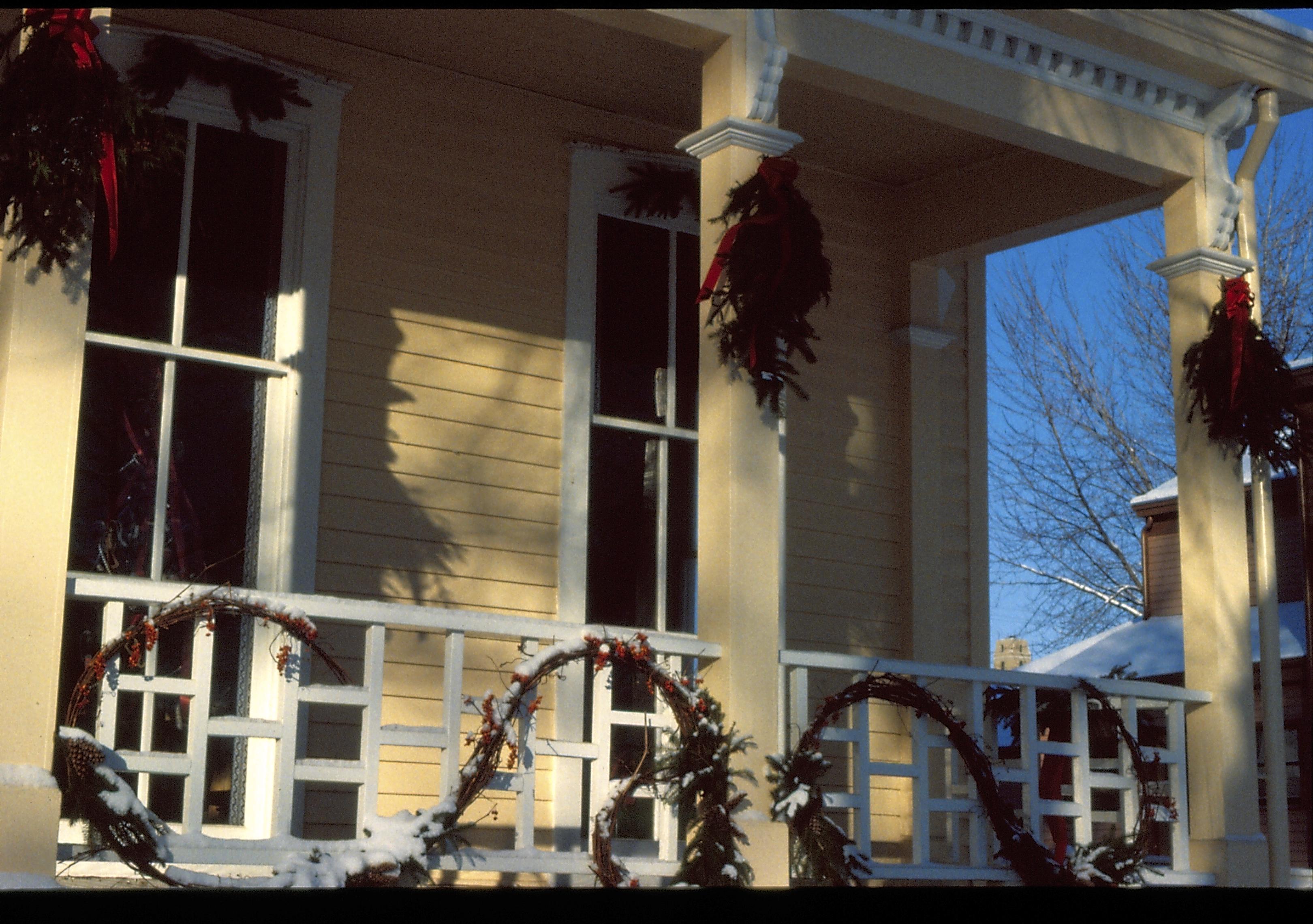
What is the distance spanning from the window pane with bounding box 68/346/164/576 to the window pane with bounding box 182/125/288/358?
294 mm

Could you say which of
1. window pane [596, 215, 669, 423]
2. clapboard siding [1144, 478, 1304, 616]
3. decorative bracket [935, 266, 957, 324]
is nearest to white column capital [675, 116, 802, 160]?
window pane [596, 215, 669, 423]

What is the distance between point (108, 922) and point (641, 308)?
424 centimetres

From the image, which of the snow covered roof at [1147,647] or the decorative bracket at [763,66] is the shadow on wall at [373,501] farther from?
the snow covered roof at [1147,647]

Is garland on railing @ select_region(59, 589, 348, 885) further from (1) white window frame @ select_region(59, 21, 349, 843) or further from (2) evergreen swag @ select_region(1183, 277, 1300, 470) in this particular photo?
(2) evergreen swag @ select_region(1183, 277, 1300, 470)

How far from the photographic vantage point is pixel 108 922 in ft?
14.0

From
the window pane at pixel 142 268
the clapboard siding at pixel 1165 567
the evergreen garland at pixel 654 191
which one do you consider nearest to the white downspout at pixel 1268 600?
the evergreen garland at pixel 654 191

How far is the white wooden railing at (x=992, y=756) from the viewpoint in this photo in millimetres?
6277

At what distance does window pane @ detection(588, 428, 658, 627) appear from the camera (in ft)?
24.6

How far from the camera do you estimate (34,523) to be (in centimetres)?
470

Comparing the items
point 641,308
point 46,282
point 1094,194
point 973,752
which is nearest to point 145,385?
point 46,282

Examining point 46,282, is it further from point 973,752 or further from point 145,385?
point 973,752

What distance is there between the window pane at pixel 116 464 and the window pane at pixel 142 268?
0.14 metres

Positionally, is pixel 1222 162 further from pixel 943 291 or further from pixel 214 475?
pixel 214 475

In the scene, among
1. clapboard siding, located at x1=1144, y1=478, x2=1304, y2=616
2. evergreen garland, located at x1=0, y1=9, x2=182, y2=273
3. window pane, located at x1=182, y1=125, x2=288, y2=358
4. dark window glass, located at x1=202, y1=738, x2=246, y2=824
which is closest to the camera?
evergreen garland, located at x1=0, y1=9, x2=182, y2=273
